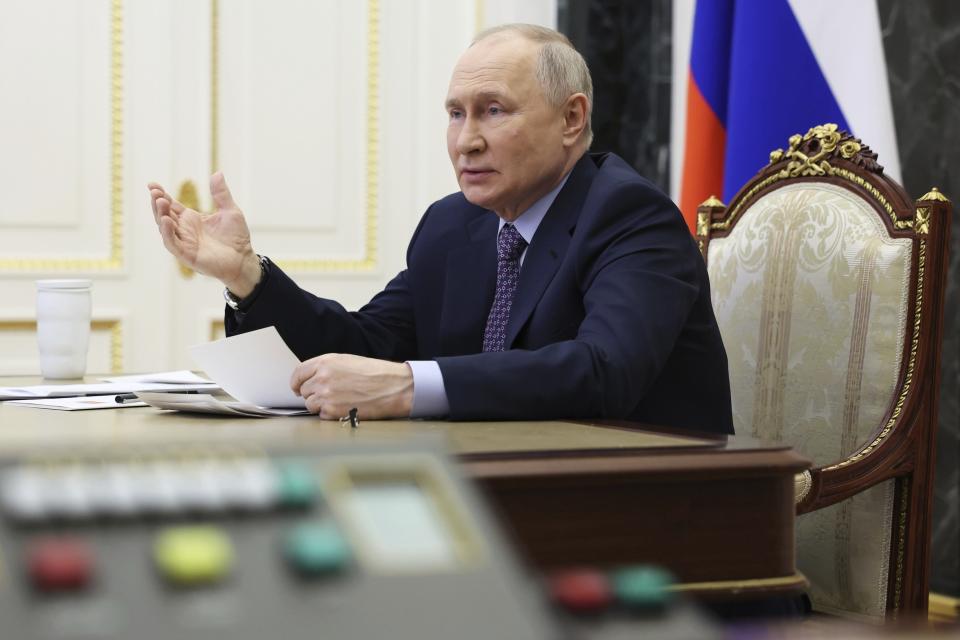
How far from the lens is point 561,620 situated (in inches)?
20.1

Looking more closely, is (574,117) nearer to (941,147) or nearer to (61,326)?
(61,326)

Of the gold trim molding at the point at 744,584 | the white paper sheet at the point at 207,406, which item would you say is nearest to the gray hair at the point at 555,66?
the white paper sheet at the point at 207,406

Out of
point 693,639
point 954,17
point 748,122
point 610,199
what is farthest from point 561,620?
point 954,17

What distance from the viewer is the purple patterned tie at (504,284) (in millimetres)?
2029

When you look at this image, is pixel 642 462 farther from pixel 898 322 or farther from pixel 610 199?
pixel 898 322

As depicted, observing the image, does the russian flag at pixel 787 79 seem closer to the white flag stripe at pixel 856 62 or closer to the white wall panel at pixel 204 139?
the white flag stripe at pixel 856 62

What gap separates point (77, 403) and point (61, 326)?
479 millimetres

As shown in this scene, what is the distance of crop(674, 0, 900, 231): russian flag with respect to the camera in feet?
10.2

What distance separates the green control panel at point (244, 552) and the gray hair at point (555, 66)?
5.64 ft

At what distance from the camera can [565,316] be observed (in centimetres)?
190

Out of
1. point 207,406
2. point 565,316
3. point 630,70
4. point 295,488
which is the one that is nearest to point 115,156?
point 630,70

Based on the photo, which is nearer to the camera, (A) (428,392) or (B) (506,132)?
(A) (428,392)

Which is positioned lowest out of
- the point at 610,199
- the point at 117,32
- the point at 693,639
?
the point at 693,639

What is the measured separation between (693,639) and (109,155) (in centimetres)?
370
